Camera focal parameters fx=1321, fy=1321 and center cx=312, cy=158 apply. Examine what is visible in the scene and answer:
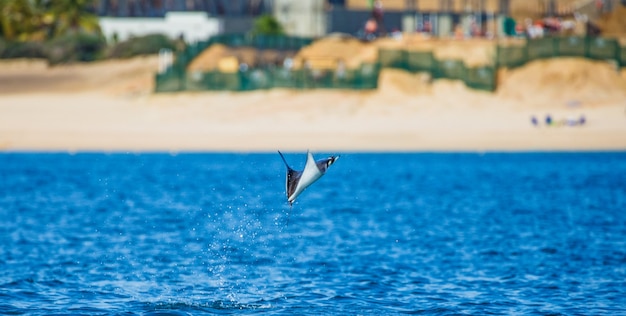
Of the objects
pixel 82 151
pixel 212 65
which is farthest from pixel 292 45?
pixel 82 151

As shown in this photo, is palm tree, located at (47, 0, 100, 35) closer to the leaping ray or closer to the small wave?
the small wave

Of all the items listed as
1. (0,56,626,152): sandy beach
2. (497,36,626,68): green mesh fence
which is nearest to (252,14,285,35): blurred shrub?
(0,56,626,152): sandy beach

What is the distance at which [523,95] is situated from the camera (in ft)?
197

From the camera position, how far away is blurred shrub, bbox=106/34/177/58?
7750 cm

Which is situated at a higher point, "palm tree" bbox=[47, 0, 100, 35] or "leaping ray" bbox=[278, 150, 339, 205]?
"palm tree" bbox=[47, 0, 100, 35]

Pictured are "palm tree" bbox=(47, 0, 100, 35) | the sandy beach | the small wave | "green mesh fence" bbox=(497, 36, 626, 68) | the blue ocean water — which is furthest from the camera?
"palm tree" bbox=(47, 0, 100, 35)

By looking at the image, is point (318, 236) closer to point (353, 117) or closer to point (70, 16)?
point (353, 117)

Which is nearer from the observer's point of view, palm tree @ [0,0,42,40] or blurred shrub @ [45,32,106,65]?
blurred shrub @ [45,32,106,65]

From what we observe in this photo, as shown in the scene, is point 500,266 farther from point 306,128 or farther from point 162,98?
point 162,98

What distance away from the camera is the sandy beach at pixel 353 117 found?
5356 centimetres

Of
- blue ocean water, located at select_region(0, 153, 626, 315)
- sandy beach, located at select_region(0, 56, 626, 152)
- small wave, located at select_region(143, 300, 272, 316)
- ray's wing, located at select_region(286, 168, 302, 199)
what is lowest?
small wave, located at select_region(143, 300, 272, 316)

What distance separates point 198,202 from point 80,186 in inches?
278

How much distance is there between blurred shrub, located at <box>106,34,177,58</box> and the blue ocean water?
2359 centimetres

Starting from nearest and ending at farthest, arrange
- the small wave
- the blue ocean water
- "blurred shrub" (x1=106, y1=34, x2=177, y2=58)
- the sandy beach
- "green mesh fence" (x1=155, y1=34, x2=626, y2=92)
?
the small wave → the blue ocean water → the sandy beach → "green mesh fence" (x1=155, y1=34, x2=626, y2=92) → "blurred shrub" (x1=106, y1=34, x2=177, y2=58)
